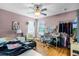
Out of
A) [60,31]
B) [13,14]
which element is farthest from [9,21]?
[60,31]

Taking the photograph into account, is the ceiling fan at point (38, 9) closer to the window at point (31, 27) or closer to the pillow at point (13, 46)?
the window at point (31, 27)

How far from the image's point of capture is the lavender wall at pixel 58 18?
1.86 m

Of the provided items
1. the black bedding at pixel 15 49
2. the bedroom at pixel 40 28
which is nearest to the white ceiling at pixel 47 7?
the bedroom at pixel 40 28

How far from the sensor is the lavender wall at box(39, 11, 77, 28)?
6.09ft

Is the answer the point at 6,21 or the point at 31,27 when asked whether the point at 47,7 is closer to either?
the point at 31,27

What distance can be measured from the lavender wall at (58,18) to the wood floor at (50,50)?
1.16 ft

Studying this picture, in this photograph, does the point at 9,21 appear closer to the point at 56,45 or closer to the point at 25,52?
the point at 25,52

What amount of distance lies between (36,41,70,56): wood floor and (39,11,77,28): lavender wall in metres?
0.35

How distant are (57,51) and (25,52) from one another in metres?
0.51

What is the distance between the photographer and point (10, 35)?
1.84 metres

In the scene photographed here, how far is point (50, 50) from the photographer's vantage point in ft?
6.30

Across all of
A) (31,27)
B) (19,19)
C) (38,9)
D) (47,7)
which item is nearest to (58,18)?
(47,7)

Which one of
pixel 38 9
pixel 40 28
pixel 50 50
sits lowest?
pixel 50 50

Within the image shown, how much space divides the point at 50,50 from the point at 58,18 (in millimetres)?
529
